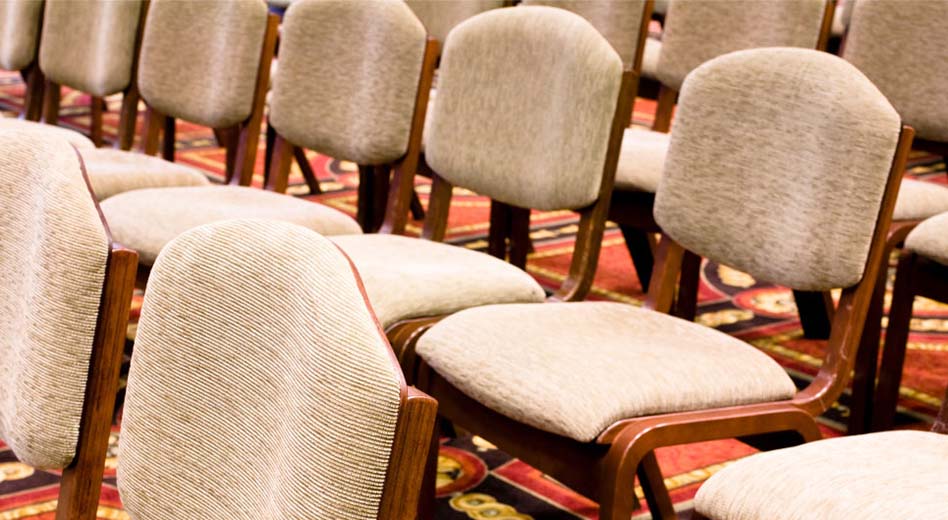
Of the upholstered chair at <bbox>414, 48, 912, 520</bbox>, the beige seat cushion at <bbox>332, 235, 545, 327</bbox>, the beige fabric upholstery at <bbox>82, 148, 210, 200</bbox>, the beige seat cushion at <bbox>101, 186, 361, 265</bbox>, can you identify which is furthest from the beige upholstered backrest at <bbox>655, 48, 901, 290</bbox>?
the beige fabric upholstery at <bbox>82, 148, 210, 200</bbox>

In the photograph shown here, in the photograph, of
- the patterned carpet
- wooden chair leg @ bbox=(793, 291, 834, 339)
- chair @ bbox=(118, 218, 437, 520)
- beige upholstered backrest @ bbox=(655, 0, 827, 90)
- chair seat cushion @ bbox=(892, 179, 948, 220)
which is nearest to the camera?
chair @ bbox=(118, 218, 437, 520)

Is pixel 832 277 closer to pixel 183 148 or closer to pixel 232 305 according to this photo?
pixel 232 305

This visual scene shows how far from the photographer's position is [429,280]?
86.4 inches

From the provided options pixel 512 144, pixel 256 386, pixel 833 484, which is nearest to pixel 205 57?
pixel 512 144

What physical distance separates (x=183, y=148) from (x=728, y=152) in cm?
368

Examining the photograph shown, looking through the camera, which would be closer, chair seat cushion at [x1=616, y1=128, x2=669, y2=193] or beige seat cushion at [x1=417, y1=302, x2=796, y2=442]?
beige seat cushion at [x1=417, y1=302, x2=796, y2=442]

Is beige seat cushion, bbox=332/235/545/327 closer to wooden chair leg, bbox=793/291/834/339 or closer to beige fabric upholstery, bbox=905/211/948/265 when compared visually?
beige fabric upholstery, bbox=905/211/948/265

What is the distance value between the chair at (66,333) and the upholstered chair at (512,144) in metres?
0.82

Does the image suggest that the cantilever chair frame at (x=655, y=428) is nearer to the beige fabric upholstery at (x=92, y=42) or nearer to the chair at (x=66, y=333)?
the chair at (x=66, y=333)

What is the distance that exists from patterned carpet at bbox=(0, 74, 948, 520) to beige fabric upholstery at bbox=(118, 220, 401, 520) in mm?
724

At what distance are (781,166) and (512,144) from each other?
0.60 m

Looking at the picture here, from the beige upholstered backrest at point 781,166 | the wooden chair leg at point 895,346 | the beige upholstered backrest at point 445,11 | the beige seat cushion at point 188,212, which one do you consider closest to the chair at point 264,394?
the beige upholstered backrest at point 781,166

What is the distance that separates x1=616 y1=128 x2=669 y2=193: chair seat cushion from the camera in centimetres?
275

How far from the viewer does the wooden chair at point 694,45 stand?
2.80 metres
